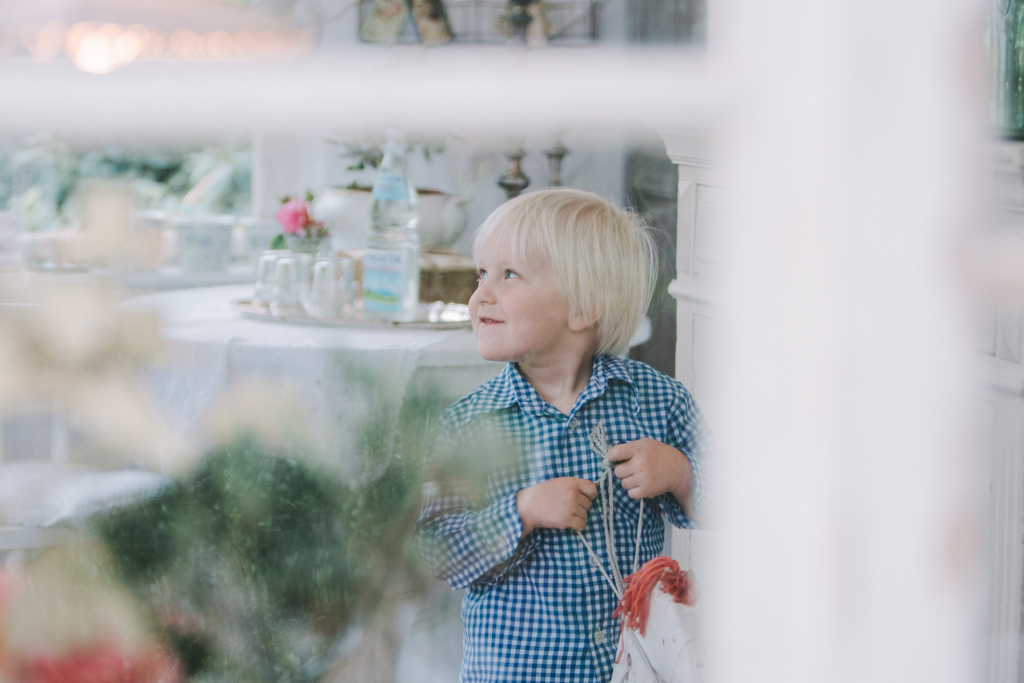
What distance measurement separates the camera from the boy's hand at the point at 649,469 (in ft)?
1.80

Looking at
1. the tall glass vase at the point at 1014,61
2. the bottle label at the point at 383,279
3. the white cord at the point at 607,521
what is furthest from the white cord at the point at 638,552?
the tall glass vase at the point at 1014,61

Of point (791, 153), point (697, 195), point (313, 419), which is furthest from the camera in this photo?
point (313, 419)

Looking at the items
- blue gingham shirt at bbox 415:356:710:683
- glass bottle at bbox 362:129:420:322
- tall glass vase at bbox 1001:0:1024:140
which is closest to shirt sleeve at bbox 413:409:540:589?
blue gingham shirt at bbox 415:356:710:683

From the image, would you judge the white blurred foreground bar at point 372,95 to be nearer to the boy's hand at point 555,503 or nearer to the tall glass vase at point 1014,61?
the boy's hand at point 555,503

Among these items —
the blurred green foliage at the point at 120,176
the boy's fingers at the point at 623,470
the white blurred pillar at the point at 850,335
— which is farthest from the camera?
the boy's fingers at the point at 623,470

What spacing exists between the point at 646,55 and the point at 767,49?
9cm

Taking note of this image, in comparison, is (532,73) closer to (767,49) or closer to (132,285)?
(767,49)

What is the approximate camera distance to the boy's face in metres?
0.57

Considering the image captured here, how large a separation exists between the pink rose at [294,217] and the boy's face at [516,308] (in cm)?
12

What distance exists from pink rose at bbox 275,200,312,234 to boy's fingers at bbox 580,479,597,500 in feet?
0.83

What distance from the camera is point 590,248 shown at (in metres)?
0.58

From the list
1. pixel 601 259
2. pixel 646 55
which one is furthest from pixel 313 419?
pixel 646 55

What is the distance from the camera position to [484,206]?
0.58m

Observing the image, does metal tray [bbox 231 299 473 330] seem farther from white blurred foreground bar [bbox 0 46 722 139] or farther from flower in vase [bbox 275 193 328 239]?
white blurred foreground bar [bbox 0 46 722 139]
